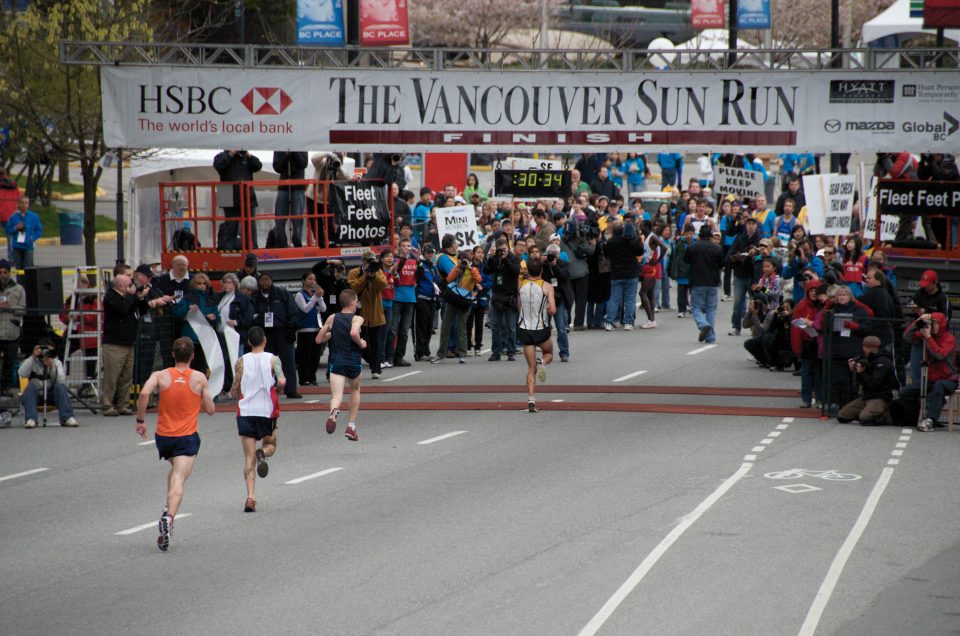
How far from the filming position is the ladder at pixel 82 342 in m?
18.9

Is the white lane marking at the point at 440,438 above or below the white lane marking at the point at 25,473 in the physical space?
above

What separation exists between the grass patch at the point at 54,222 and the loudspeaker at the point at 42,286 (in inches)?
710

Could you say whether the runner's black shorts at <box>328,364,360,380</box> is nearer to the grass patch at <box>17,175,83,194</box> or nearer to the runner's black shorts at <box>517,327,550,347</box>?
the runner's black shorts at <box>517,327,550,347</box>

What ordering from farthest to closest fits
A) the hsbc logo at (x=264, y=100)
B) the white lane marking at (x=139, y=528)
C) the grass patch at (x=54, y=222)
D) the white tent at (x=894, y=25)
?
the white tent at (x=894, y=25) < the grass patch at (x=54, y=222) < the hsbc logo at (x=264, y=100) < the white lane marking at (x=139, y=528)

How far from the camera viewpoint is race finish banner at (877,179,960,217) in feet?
66.6

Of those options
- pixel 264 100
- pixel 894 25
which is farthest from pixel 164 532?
pixel 894 25

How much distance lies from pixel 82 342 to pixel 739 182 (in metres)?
17.5

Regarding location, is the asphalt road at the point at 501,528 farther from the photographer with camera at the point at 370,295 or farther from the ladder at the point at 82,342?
the photographer with camera at the point at 370,295

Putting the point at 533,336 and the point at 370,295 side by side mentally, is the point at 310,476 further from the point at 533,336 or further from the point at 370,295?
the point at 370,295

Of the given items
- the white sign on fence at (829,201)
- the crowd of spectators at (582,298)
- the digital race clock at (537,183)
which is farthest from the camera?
the digital race clock at (537,183)

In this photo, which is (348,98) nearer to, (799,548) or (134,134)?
(134,134)

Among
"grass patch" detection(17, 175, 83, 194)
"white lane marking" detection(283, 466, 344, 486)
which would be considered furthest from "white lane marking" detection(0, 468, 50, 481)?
"grass patch" detection(17, 175, 83, 194)

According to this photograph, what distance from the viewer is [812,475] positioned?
14148mm

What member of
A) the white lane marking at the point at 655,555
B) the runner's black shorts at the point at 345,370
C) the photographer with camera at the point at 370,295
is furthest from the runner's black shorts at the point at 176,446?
the photographer with camera at the point at 370,295
